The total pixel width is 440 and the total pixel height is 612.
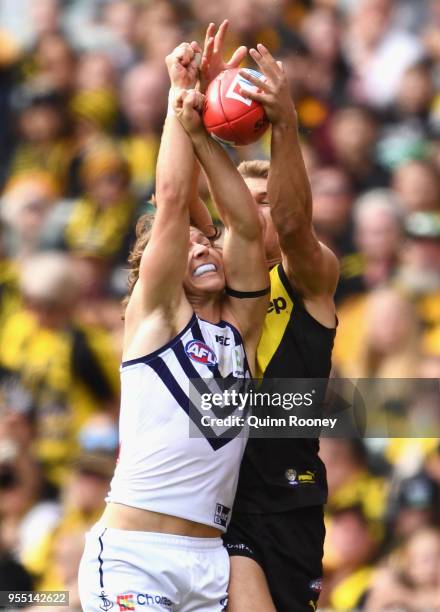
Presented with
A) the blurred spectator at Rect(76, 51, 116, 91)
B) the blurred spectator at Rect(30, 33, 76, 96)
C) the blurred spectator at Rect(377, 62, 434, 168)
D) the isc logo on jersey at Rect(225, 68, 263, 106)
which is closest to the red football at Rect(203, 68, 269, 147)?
the isc logo on jersey at Rect(225, 68, 263, 106)

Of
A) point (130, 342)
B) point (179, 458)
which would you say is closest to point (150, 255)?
point (130, 342)

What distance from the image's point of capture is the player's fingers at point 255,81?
16.4 ft

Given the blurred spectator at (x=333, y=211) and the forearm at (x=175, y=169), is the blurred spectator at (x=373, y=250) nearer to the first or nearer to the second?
the blurred spectator at (x=333, y=211)

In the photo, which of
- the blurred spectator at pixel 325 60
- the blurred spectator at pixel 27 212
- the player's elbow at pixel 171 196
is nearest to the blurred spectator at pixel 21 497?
the blurred spectator at pixel 27 212

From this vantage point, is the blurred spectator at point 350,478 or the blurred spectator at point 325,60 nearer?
the blurred spectator at point 350,478

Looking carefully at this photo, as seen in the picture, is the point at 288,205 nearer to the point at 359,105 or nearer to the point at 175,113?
the point at 175,113

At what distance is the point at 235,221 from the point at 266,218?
2.04ft

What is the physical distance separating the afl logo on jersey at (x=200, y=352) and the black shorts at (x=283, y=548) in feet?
2.48

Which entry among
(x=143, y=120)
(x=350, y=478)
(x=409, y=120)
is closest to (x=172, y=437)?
(x=350, y=478)

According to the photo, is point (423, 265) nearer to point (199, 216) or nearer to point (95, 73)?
point (199, 216)

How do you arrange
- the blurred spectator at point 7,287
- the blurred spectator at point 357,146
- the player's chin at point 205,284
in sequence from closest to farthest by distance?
the player's chin at point 205,284 → the blurred spectator at point 357,146 → the blurred spectator at point 7,287

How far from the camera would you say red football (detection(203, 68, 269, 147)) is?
16.3ft

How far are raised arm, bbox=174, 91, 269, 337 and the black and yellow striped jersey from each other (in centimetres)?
22

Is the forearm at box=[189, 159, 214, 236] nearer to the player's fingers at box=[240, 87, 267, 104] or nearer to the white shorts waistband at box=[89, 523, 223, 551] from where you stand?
the player's fingers at box=[240, 87, 267, 104]
